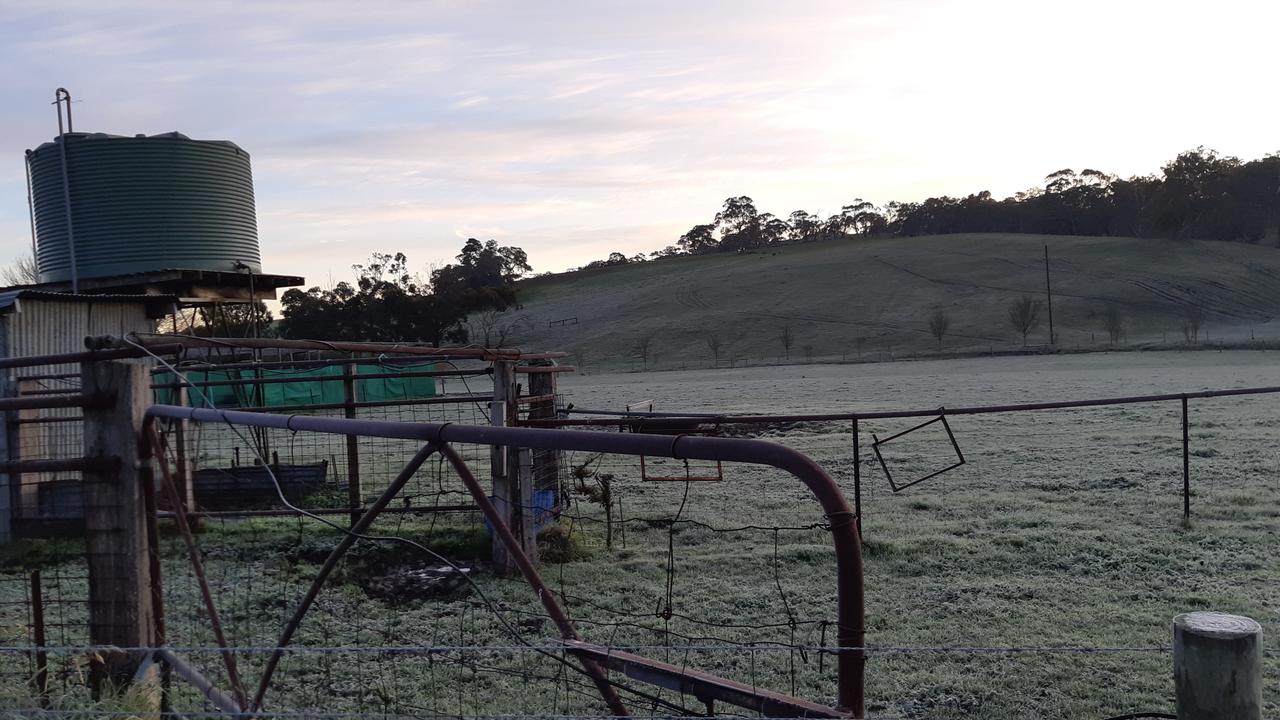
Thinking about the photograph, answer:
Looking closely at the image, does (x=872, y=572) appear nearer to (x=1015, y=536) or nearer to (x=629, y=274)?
(x=1015, y=536)

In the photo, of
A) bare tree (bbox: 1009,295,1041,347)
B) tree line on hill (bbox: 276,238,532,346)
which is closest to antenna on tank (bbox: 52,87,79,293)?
tree line on hill (bbox: 276,238,532,346)

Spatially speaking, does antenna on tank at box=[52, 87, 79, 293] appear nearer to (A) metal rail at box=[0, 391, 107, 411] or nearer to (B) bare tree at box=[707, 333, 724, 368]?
(A) metal rail at box=[0, 391, 107, 411]

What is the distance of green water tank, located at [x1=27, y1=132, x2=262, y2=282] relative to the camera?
1878cm

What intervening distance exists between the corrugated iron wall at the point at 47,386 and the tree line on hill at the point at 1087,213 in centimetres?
11649

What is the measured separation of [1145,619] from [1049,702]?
197 cm

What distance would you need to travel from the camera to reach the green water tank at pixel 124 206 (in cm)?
1878

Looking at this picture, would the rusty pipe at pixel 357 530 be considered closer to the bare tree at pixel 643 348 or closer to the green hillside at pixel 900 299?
the bare tree at pixel 643 348

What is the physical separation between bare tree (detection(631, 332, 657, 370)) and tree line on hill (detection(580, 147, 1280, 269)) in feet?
203

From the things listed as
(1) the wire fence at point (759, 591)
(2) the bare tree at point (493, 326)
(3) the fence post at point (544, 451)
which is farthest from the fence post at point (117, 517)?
(2) the bare tree at point (493, 326)

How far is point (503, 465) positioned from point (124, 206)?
1391 centimetres

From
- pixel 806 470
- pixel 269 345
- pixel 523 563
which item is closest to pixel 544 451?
pixel 269 345

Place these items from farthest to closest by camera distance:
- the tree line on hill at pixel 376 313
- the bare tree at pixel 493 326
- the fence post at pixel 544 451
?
1. the bare tree at pixel 493 326
2. the tree line on hill at pixel 376 313
3. the fence post at pixel 544 451

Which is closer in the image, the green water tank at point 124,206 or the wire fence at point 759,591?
the wire fence at point 759,591

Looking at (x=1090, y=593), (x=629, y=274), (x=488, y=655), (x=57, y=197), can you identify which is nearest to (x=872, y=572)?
(x=1090, y=593)
